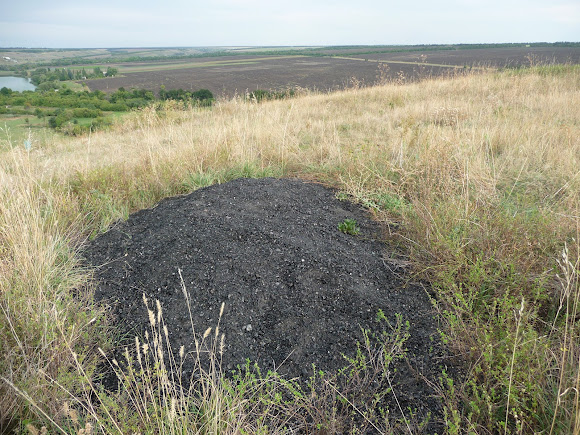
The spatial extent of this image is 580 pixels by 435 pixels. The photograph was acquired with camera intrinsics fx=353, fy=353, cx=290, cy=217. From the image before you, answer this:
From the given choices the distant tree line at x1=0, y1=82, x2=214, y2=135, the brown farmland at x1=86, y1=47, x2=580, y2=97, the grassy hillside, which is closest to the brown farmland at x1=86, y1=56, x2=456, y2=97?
the brown farmland at x1=86, y1=47, x2=580, y2=97

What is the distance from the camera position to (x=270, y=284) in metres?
2.45

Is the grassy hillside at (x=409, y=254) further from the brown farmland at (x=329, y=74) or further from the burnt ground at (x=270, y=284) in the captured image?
the brown farmland at (x=329, y=74)

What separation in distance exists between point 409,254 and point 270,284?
117 cm

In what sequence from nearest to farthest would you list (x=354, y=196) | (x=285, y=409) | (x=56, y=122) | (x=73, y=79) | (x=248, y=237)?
(x=285, y=409)
(x=248, y=237)
(x=354, y=196)
(x=56, y=122)
(x=73, y=79)

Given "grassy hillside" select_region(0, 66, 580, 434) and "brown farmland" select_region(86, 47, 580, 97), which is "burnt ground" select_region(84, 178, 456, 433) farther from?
"brown farmland" select_region(86, 47, 580, 97)

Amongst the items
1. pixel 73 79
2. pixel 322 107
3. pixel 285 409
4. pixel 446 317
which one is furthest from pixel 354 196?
pixel 73 79

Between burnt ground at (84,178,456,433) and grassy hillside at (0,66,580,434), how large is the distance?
0.55 ft

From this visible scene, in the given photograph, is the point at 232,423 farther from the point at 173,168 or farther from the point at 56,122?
the point at 56,122

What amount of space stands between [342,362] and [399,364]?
31cm

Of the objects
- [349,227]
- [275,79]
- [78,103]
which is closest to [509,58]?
[275,79]

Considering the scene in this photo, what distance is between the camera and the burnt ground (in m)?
2.02

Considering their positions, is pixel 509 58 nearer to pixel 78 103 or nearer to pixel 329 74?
pixel 329 74

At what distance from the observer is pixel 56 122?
79.5 ft

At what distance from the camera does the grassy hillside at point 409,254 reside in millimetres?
1572
